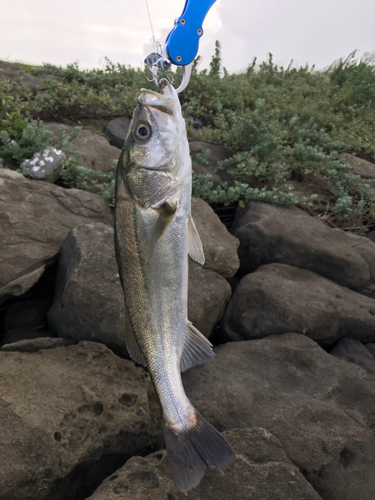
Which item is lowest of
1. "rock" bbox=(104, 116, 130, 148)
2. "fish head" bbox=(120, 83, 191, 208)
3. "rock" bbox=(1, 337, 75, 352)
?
"rock" bbox=(1, 337, 75, 352)

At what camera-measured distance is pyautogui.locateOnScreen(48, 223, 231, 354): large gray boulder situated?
3568 mm

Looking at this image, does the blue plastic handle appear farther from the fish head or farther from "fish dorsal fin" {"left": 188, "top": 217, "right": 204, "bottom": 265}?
"fish dorsal fin" {"left": 188, "top": 217, "right": 204, "bottom": 265}

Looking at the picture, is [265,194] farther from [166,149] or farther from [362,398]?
[166,149]

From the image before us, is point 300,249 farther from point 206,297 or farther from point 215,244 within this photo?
point 206,297

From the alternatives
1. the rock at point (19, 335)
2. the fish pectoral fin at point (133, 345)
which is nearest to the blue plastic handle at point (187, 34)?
the fish pectoral fin at point (133, 345)

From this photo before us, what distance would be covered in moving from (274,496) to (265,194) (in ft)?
12.9

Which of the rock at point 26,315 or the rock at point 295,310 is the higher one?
the rock at point 295,310

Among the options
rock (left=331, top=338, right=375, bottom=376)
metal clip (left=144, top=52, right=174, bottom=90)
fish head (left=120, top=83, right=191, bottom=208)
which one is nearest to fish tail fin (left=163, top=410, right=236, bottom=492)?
fish head (left=120, top=83, right=191, bottom=208)

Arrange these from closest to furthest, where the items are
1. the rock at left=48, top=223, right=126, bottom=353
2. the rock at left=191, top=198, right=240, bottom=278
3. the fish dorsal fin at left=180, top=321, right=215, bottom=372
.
→ the fish dorsal fin at left=180, top=321, right=215, bottom=372
the rock at left=48, top=223, right=126, bottom=353
the rock at left=191, top=198, right=240, bottom=278

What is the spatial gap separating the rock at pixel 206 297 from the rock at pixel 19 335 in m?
1.43

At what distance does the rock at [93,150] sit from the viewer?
6.04 metres

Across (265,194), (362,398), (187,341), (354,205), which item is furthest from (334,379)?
(354,205)

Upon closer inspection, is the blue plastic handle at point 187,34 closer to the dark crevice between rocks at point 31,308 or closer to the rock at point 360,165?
the dark crevice between rocks at point 31,308

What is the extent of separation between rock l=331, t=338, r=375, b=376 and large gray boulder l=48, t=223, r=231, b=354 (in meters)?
1.33
